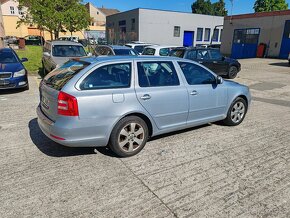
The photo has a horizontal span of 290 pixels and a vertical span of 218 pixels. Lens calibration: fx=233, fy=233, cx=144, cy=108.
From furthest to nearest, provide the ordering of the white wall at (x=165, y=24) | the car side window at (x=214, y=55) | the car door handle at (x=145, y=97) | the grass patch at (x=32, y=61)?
the white wall at (x=165, y=24) → the grass patch at (x=32, y=61) → the car side window at (x=214, y=55) → the car door handle at (x=145, y=97)

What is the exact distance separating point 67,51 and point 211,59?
6.46m

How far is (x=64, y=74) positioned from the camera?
3.63 m

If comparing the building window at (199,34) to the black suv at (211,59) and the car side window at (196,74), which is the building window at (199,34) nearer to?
the black suv at (211,59)

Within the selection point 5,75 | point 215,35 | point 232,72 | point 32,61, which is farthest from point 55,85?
point 215,35

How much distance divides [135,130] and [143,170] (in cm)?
65

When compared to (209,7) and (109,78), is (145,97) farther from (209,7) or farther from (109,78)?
(209,7)

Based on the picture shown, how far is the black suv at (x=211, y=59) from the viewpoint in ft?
31.8

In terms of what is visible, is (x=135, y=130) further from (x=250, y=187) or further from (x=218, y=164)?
(x=250, y=187)

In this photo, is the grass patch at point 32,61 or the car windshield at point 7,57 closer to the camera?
the car windshield at point 7,57

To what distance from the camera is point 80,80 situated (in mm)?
3268

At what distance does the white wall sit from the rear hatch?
2609cm

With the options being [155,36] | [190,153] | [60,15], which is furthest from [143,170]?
[155,36]

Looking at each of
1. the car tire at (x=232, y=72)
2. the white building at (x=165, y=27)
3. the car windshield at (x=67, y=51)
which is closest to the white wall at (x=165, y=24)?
the white building at (x=165, y=27)

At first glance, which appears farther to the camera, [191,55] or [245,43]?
[245,43]
